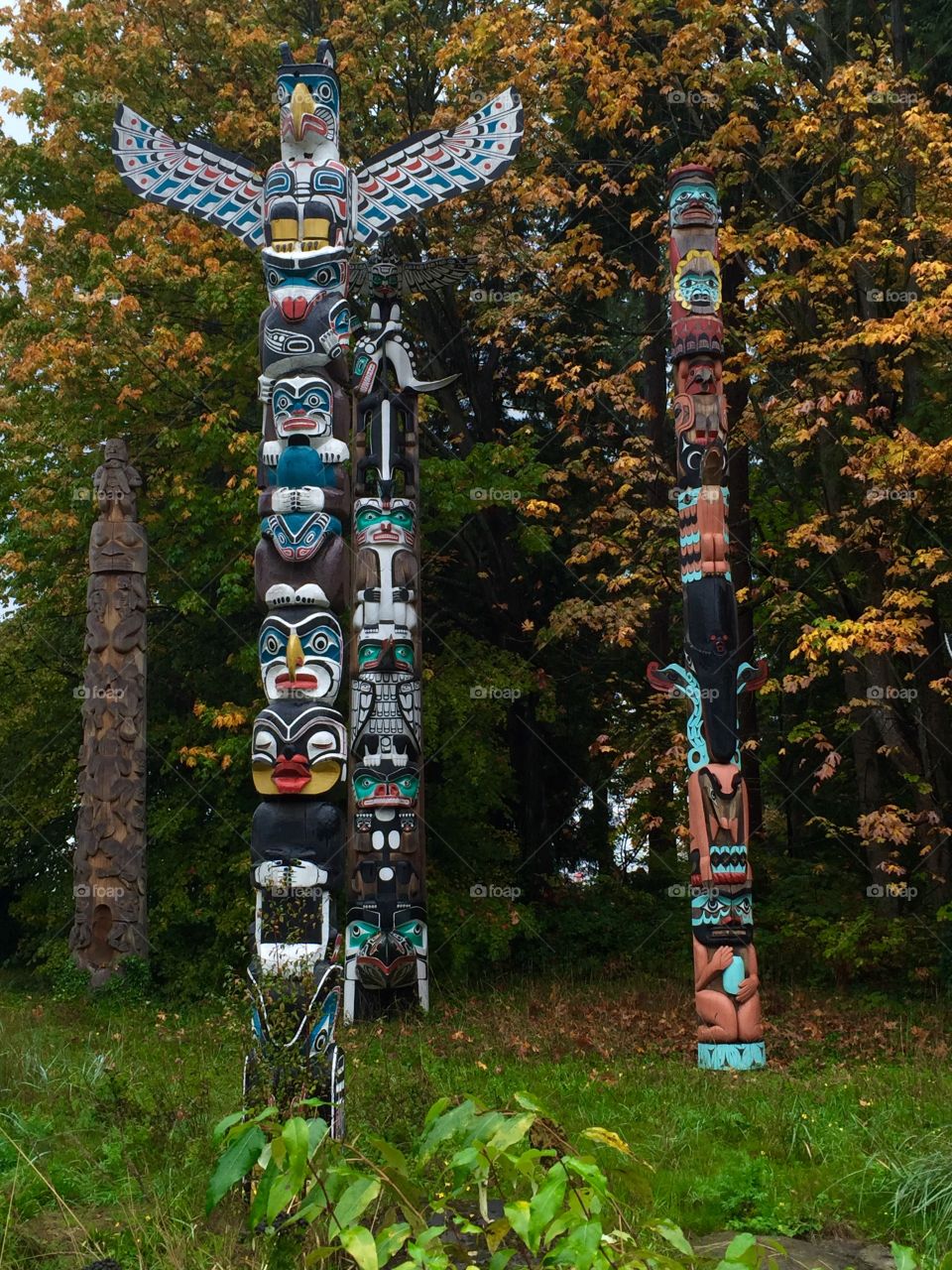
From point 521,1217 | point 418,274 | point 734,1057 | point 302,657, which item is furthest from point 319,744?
point 418,274

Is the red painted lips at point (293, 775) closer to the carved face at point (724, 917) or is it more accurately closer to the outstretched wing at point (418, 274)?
the carved face at point (724, 917)

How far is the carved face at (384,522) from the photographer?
12117 millimetres

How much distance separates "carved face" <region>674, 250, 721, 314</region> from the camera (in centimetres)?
1009

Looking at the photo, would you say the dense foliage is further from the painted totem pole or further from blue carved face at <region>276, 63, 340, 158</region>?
blue carved face at <region>276, 63, 340, 158</region>

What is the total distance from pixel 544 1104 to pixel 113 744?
630 cm

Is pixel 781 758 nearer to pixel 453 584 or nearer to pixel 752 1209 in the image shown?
pixel 453 584

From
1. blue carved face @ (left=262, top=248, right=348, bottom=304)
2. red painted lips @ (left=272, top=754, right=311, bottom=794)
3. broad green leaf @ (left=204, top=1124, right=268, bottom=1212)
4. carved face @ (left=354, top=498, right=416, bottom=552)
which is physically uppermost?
blue carved face @ (left=262, top=248, right=348, bottom=304)

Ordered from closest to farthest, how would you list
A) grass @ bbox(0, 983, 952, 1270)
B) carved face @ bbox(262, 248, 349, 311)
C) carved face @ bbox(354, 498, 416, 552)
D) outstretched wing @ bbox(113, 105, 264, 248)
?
grass @ bbox(0, 983, 952, 1270)
carved face @ bbox(262, 248, 349, 311)
outstretched wing @ bbox(113, 105, 264, 248)
carved face @ bbox(354, 498, 416, 552)

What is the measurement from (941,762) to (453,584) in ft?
20.7

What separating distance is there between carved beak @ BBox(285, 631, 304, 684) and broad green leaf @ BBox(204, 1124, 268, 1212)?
317 centimetres

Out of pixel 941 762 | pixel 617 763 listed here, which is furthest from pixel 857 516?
pixel 617 763

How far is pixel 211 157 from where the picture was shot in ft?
28.8

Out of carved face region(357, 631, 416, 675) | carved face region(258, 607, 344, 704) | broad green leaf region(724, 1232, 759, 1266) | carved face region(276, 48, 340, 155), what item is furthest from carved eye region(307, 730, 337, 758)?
carved face region(357, 631, 416, 675)

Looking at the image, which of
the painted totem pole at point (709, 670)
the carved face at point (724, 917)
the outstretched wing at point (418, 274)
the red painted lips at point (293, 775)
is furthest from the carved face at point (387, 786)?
the red painted lips at point (293, 775)
